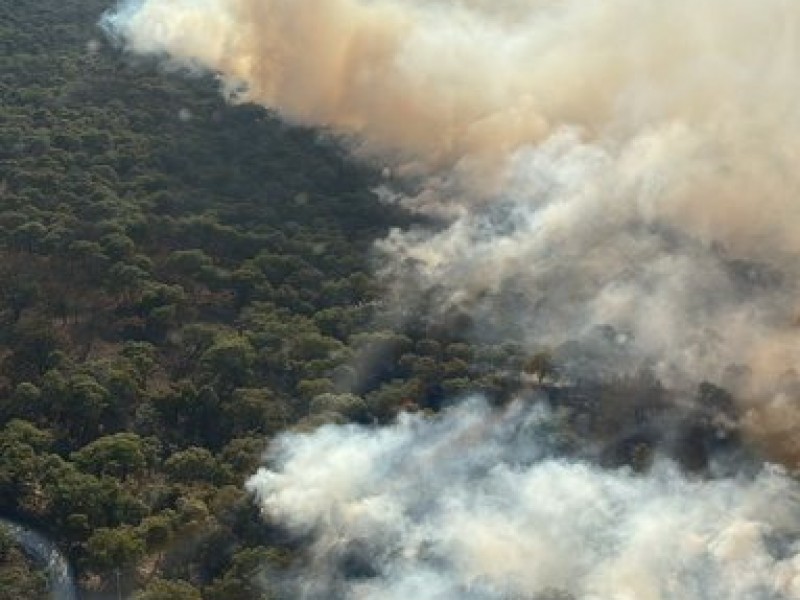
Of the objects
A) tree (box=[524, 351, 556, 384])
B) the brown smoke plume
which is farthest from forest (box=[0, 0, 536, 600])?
the brown smoke plume

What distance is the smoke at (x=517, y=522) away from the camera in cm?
3975

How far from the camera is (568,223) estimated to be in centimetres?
6775

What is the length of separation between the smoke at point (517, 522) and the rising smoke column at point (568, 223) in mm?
106

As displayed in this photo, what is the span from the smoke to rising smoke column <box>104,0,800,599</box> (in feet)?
0.35

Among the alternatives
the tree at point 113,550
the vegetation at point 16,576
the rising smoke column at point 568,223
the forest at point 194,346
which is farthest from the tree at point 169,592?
the rising smoke column at point 568,223

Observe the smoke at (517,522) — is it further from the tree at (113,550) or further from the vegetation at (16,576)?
the vegetation at (16,576)

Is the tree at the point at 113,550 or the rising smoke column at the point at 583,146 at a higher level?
the rising smoke column at the point at 583,146

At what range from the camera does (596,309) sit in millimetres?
60562

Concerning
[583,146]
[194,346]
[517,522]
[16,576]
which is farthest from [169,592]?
[583,146]

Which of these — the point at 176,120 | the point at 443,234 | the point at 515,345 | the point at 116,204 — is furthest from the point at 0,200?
the point at 515,345

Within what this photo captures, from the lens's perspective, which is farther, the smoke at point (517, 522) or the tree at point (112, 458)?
the tree at point (112, 458)

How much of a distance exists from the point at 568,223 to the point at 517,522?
2740 cm

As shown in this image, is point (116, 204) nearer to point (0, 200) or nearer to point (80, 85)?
point (0, 200)

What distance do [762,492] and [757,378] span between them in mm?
9096
